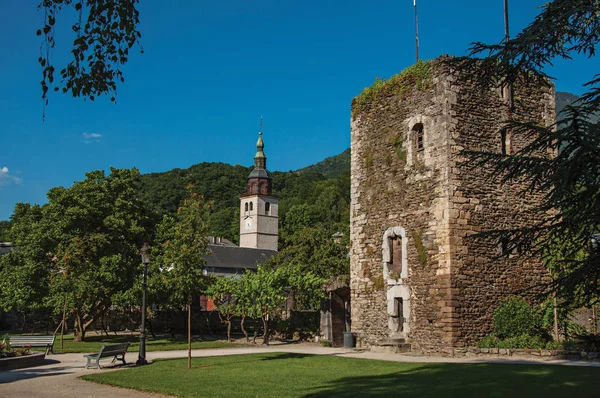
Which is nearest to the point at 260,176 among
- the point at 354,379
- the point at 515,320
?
the point at 515,320

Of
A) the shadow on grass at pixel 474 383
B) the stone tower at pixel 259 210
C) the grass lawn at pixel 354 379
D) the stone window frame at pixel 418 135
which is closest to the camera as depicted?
the shadow on grass at pixel 474 383

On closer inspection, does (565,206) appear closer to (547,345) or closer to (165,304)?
(547,345)

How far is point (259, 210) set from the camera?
79438 millimetres

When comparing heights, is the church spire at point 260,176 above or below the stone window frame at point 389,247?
above

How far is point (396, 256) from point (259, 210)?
60.6 meters

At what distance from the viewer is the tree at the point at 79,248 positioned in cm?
2406

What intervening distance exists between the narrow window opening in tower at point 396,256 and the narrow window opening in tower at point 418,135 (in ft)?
10.1

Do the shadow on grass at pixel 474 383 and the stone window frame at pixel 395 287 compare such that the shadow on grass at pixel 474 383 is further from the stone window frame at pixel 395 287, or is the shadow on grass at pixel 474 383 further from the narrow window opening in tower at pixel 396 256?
the narrow window opening in tower at pixel 396 256

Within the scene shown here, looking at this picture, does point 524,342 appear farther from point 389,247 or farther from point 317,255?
point 317,255

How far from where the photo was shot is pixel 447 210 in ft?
57.0

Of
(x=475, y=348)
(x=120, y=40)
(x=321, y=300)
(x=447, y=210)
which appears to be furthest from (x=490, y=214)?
(x=120, y=40)

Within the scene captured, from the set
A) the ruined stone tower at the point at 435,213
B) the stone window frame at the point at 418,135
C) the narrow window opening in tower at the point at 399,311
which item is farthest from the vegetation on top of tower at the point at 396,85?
the narrow window opening in tower at the point at 399,311

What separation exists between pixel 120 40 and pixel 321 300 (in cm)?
1876

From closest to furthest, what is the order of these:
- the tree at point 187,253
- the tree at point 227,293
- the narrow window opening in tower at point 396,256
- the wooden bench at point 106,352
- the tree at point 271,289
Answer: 1. the wooden bench at point 106,352
2. the narrow window opening in tower at point 396,256
3. the tree at point 271,289
4. the tree at point 227,293
5. the tree at point 187,253
